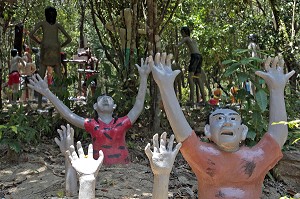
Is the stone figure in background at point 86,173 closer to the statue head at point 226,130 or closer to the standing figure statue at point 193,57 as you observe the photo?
the statue head at point 226,130

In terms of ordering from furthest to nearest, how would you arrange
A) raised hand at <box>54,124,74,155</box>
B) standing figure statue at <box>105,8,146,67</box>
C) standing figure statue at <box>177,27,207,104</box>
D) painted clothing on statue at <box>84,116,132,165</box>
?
1. standing figure statue at <box>177,27,207,104</box>
2. standing figure statue at <box>105,8,146,67</box>
3. painted clothing on statue at <box>84,116,132,165</box>
4. raised hand at <box>54,124,74,155</box>

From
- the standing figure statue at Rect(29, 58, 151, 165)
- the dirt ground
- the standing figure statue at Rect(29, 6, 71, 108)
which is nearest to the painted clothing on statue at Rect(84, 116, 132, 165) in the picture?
the standing figure statue at Rect(29, 58, 151, 165)

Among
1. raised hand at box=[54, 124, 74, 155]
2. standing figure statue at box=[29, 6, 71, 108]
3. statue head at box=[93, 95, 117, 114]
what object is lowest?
raised hand at box=[54, 124, 74, 155]

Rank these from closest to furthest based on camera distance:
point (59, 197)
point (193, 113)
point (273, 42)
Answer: point (59, 197)
point (193, 113)
point (273, 42)

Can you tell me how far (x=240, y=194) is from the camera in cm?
361

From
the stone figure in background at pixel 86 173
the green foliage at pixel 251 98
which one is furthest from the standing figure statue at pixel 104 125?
the stone figure in background at pixel 86 173

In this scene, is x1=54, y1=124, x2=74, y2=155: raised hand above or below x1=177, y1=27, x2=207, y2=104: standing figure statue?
below

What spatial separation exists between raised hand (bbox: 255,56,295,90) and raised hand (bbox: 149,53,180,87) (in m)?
0.75

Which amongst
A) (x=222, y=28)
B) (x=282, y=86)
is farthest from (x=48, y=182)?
(x=222, y=28)

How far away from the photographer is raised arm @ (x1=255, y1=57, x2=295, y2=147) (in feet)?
12.2

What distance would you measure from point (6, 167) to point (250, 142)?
2772 mm

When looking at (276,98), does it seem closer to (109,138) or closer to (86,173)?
(86,173)

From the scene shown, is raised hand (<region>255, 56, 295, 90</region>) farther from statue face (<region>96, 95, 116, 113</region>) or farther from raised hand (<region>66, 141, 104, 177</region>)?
statue face (<region>96, 95, 116, 113</region>)

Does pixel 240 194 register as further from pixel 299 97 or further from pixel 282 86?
pixel 299 97
